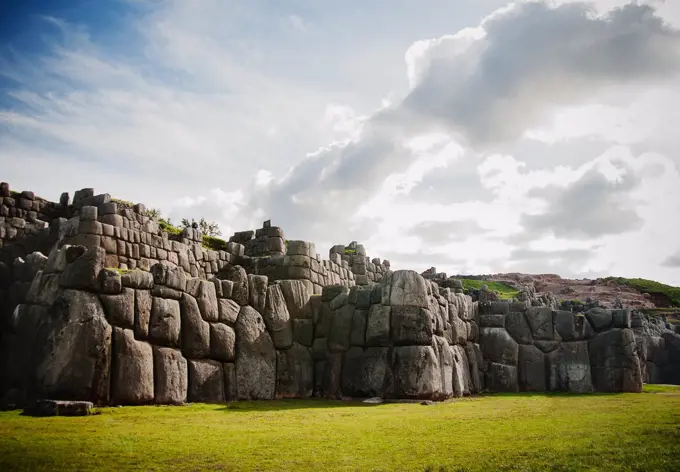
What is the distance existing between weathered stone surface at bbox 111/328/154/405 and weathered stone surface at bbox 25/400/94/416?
1334 mm

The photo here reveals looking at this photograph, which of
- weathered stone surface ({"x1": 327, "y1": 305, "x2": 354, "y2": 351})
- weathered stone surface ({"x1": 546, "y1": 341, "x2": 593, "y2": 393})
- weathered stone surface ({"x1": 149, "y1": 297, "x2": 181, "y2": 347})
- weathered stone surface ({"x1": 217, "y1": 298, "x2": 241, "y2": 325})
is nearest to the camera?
weathered stone surface ({"x1": 149, "y1": 297, "x2": 181, "y2": 347})

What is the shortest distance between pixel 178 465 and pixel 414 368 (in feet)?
33.5

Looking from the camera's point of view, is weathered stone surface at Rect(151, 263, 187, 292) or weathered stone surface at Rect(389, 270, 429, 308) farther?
weathered stone surface at Rect(389, 270, 429, 308)

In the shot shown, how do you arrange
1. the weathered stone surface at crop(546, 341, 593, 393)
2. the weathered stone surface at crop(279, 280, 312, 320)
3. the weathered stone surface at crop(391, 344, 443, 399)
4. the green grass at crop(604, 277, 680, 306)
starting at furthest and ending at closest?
the green grass at crop(604, 277, 680, 306), the weathered stone surface at crop(546, 341, 593, 393), the weathered stone surface at crop(279, 280, 312, 320), the weathered stone surface at crop(391, 344, 443, 399)

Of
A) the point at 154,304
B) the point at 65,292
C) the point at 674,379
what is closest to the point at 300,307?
the point at 154,304

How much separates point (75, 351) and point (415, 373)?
873cm

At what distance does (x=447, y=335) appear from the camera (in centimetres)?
2044

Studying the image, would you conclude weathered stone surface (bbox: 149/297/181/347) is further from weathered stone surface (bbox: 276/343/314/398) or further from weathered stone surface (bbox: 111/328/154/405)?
weathered stone surface (bbox: 276/343/314/398)

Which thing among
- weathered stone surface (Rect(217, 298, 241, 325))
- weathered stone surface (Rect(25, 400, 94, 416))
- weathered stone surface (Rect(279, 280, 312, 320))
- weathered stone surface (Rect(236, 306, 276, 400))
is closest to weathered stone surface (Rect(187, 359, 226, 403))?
weathered stone surface (Rect(236, 306, 276, 400))

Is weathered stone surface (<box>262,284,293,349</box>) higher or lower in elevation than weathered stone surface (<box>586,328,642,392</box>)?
higher

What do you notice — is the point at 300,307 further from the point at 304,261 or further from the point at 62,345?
the point at 62,345

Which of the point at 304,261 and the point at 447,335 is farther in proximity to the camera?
the point at 304,261

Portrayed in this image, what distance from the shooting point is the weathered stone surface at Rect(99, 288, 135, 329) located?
1295 cm

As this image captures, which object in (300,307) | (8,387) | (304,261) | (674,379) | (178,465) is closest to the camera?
(178,465)
